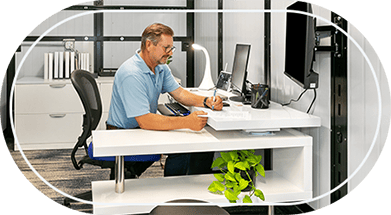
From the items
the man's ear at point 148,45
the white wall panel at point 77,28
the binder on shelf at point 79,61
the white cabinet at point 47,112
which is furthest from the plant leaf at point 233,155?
the white wall panel at point 77,28

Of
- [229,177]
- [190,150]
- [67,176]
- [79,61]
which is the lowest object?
[67,176]

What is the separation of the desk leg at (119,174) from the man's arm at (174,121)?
0.60ft

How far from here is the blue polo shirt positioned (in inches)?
64.6

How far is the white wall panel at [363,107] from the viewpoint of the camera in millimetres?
1332

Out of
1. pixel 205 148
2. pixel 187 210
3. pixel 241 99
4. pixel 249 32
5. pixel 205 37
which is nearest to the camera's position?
pixel 187 210

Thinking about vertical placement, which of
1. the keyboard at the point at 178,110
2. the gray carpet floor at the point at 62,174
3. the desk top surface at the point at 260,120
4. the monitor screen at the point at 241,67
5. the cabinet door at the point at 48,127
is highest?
the monitor screen at the point at 241,67

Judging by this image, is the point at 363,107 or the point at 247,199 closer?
the point at 363,107

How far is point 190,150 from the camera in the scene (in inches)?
59.2

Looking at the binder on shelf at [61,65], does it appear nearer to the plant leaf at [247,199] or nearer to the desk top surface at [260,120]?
the desk top surface at [260,120]

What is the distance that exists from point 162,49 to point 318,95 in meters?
0.66

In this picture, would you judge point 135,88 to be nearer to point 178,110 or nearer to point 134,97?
point 134,97

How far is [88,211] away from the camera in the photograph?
2.12 m

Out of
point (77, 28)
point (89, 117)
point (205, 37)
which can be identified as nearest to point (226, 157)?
point (89, 117)

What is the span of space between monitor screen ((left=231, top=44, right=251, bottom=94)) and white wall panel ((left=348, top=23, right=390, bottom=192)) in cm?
60
